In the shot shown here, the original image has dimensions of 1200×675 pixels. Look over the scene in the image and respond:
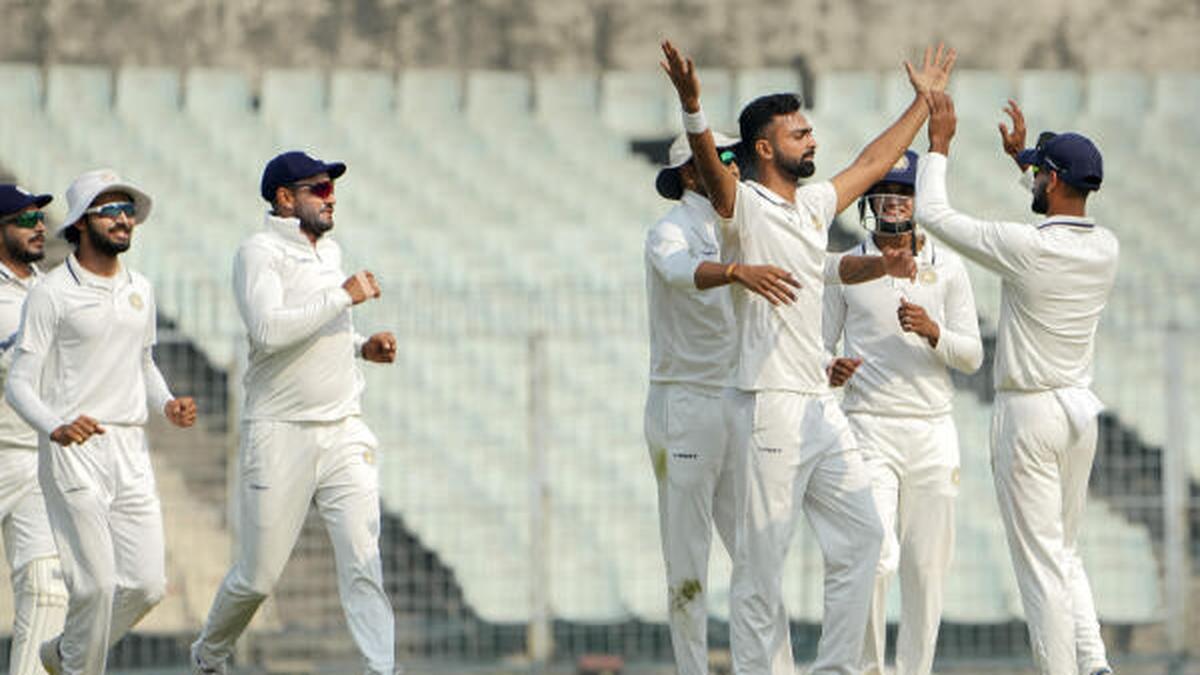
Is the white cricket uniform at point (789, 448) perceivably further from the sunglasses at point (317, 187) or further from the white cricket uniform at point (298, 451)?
the sunglasses at point (317, 187)

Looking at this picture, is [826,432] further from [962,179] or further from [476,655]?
[962,179]

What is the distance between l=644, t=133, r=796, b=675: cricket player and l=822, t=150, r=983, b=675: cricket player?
28.5 inches

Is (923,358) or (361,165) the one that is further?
(361,165)

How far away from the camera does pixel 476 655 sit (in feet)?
47.4

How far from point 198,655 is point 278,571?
1.87 ft

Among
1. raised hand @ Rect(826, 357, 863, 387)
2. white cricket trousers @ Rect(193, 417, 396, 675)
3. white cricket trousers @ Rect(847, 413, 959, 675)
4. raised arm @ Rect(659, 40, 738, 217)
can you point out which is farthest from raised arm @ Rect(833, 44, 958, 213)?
white cricket trousers @ Rect(193, 417, 396, 675)

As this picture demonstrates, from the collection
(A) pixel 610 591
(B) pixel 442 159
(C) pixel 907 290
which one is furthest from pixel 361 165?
(C) pixel 907 290

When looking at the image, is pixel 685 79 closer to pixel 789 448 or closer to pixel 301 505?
pixel 789 448

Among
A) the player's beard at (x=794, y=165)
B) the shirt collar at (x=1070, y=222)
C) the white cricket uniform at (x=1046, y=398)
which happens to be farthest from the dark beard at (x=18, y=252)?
the shirt collar at (x=1070, y=222)

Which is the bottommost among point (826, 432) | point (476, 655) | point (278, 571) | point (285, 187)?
point (476, 655)

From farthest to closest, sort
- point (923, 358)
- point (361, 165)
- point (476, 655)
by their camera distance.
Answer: point (361, 165) → point (476, 655) → point (923, 358)

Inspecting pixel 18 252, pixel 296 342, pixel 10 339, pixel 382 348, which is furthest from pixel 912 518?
pixel 18 252

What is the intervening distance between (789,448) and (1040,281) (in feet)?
4.92

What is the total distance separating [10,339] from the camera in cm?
1056
